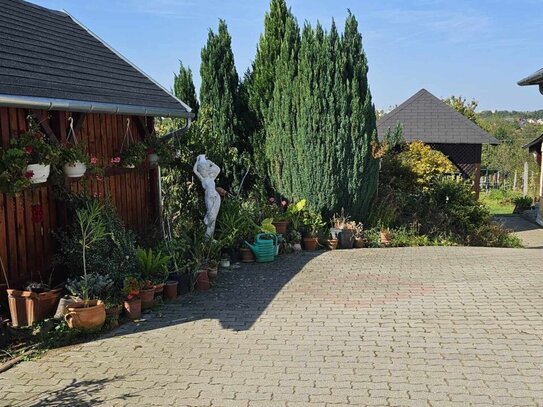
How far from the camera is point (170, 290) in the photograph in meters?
7.18

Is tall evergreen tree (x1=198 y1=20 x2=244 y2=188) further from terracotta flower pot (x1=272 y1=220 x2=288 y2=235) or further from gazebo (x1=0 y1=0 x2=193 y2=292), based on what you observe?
gazebo (x1=0 y1=0 x2=193 y2=292)

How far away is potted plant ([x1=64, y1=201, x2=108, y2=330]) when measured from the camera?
5.58 meters

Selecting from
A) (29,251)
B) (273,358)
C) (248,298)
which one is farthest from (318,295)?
(29,251)

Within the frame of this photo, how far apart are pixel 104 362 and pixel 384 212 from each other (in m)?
8.97

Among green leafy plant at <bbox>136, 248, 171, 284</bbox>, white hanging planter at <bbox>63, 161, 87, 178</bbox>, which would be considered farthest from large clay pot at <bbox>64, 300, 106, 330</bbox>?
white hanging planter at <bbox>63, 161, 87, 178</bbox>

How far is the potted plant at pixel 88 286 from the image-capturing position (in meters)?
5.58

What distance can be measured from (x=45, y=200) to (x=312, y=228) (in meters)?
6.10

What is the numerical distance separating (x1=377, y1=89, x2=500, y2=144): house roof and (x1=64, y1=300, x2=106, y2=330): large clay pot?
1711cm

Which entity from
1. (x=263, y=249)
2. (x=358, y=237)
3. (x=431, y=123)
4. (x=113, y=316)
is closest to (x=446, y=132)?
(x=431, y=123)

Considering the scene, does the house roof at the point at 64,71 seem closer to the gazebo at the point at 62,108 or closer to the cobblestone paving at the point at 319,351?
the gazebo at the point at 62,108

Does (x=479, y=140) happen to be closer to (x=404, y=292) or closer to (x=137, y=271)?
(x=404, y=292)

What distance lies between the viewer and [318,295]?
24.2 ft

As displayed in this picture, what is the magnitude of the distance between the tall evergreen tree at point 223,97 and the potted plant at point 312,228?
2253 mm

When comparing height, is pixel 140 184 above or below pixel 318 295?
above
